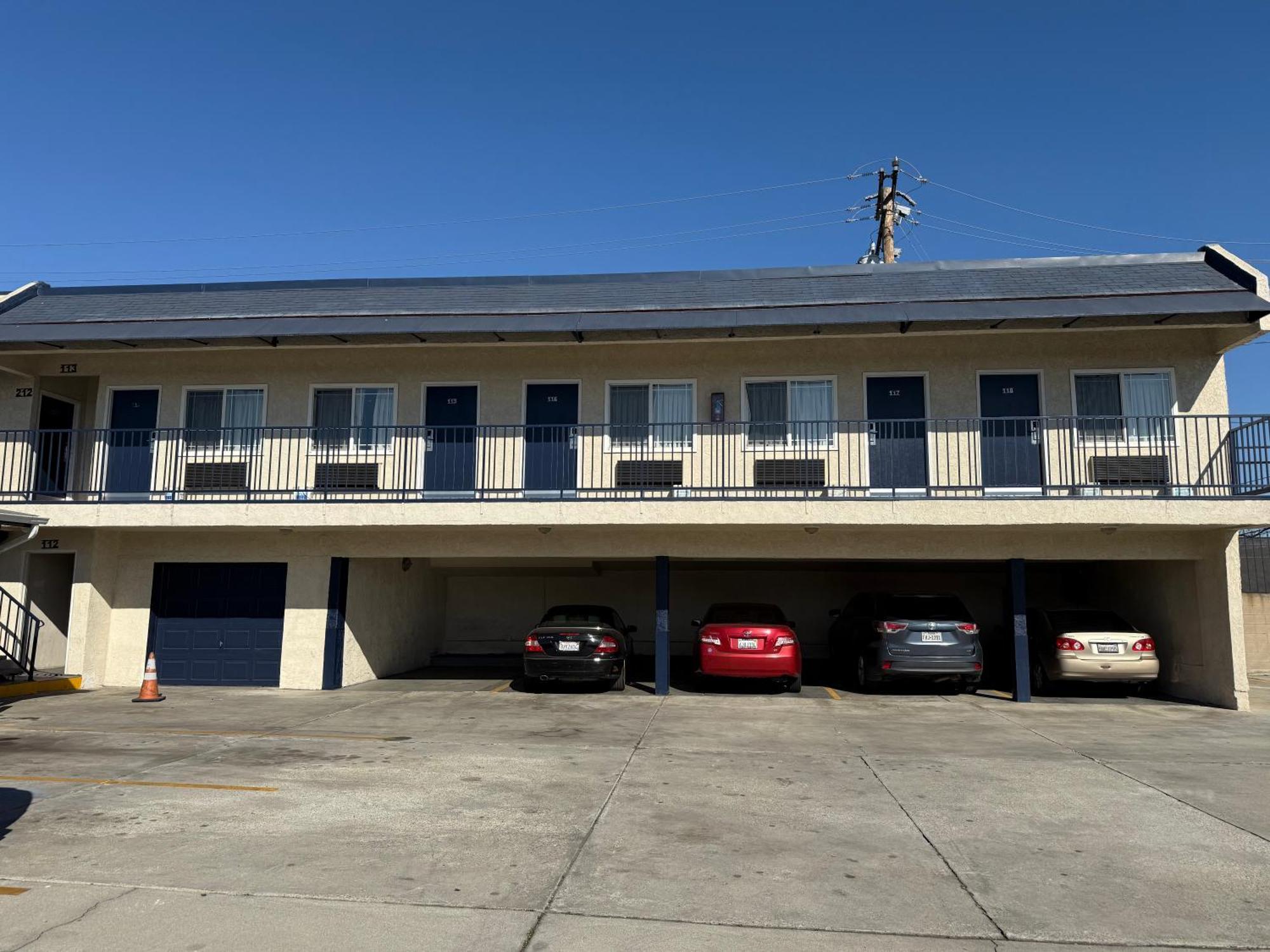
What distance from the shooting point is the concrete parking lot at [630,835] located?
490 centimetres

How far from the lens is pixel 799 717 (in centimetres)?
1273

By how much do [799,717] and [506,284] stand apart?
9386 millimetres

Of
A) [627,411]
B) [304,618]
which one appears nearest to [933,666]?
[627,411]

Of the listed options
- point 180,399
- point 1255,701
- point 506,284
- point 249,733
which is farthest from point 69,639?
point 1255,701

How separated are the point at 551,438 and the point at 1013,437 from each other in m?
7.65

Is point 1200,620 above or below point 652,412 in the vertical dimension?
below

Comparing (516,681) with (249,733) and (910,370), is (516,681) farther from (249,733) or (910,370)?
(910,370)

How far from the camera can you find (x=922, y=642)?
46.6 ft

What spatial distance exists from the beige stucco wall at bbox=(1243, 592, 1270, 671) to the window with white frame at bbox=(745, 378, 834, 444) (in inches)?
418

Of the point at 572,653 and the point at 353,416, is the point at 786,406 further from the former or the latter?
the point at 353,416

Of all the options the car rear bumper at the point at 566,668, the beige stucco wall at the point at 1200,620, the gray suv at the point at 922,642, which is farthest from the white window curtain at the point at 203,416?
the beige stucco wall at the point at 1200,620

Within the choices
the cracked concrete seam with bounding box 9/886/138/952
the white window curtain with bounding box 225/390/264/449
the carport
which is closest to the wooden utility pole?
the carport

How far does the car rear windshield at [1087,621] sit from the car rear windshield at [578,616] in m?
7.18

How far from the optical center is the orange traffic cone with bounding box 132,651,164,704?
14.3m
